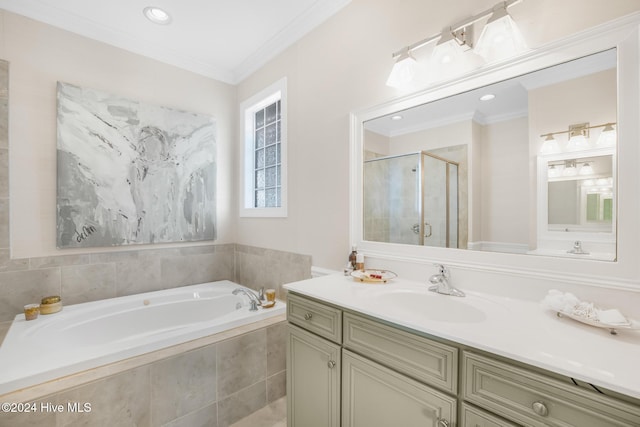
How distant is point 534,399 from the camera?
710mm

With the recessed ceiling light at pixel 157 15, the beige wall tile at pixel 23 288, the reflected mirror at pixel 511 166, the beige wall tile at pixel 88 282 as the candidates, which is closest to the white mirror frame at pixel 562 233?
the reflected mirror at pixel 511 166

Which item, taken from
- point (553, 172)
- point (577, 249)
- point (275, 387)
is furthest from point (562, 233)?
point (275, 387)

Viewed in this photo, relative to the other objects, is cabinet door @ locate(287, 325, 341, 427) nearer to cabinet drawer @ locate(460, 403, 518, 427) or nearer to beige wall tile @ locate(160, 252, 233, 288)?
cabinet drawer @ locate(460, 403, 518, 427)

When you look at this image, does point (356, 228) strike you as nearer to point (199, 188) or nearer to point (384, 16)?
point (384, 16)

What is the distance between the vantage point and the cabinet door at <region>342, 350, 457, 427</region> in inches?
34.5

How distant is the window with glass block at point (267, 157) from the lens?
2.66 m

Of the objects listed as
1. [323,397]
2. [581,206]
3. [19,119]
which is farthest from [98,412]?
[581,206]

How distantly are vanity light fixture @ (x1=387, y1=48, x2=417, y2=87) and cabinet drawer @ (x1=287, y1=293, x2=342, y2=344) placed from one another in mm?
1214

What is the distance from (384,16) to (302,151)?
1015 mm

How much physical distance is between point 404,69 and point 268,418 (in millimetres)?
2239

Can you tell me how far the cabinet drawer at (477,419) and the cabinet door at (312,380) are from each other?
50 cm

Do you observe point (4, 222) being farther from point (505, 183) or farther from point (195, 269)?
point (505, 183)

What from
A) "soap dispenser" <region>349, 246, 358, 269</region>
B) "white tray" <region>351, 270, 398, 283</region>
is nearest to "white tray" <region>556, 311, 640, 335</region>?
"white tray" <region>351, 270, 398, 283</region>

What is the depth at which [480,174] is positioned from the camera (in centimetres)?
131
